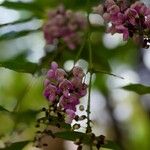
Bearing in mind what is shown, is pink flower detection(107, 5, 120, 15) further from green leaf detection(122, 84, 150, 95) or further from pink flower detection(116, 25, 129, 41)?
green leaf detection(122, 84, 150, 95)

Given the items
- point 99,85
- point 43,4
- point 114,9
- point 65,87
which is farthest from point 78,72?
point 99,85

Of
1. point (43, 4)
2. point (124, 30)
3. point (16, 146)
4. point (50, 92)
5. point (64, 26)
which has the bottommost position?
point (16, 146)

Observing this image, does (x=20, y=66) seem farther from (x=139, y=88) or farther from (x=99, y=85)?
(x=99, y=85)

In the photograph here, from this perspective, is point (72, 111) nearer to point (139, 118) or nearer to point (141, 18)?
point (141, 18)

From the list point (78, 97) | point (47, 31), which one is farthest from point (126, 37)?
point (47, 31)

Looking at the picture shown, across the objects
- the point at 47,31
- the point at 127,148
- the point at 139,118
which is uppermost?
the point at 47,31
